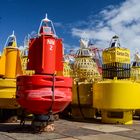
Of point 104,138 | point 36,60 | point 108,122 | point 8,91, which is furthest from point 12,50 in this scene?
point 104,138

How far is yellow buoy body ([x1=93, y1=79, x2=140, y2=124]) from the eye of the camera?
1197 centimetres

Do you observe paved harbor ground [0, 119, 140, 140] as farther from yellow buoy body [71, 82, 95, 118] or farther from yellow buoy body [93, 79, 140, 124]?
yellow buoy body [71, 82, 95, 118]

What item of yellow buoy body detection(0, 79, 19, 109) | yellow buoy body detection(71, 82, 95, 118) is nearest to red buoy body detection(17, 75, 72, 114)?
yellow buoy body detection(0, 79, 19, 109)

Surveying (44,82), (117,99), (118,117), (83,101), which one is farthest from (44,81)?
(83,101)

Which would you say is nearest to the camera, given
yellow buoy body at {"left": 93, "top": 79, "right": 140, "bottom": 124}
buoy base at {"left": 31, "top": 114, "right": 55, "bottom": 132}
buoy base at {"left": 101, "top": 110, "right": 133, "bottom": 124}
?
buoy base at {"left": 31, "top": 114, "right": 55, "bottom": 132}

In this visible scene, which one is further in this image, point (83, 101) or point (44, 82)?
point (83, 101)

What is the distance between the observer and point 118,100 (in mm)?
11945

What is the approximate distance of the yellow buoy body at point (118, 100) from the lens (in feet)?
39.3

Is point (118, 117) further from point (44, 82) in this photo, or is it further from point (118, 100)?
point (44, 82)

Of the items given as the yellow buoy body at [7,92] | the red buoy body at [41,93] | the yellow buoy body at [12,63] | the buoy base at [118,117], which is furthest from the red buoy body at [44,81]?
the buoy base at [118,117]

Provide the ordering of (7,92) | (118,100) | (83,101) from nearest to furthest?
(7,92) → (118,100) → (83,101)

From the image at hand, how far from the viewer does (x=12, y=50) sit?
11945 millimetres

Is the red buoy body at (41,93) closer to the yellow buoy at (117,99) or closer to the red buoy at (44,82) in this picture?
the red buoy at (44,82)

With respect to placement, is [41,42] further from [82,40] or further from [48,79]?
[82,40]
